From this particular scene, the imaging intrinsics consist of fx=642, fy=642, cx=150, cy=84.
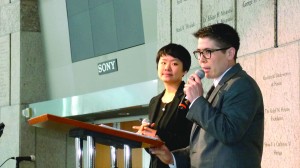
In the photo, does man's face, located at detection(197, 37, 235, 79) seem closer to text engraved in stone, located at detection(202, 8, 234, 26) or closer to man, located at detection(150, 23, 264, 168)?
man, located at detection(150, 23, 264, 168)

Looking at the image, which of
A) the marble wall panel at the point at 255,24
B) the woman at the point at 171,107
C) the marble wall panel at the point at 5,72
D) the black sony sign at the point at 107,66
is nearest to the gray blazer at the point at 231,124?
the woman at the point at 171,107

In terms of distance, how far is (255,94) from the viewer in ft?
9.65

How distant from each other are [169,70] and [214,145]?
3.87 ft

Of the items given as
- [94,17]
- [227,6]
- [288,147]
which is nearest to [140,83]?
[94,17]

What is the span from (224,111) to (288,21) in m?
1.81

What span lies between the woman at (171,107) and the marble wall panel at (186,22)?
1.53 metres

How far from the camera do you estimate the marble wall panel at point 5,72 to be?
34.4 ft

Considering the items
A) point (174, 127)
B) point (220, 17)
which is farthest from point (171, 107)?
point (220, 17)

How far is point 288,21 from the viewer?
14.8ft

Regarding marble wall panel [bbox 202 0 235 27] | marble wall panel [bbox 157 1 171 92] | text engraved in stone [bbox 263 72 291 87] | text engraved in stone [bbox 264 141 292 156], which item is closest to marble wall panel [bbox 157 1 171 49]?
marble wall panel [bbox 157 1 171 92]

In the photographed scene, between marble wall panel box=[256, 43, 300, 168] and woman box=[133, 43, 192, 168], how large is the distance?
78 cm

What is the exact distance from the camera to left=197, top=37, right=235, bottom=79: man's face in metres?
3.07

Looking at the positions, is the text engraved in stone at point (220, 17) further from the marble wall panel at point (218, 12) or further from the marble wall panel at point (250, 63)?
the marble wall panel at point (250, 63)

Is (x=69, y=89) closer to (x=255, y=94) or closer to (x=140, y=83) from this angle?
(x=140, y=83)
